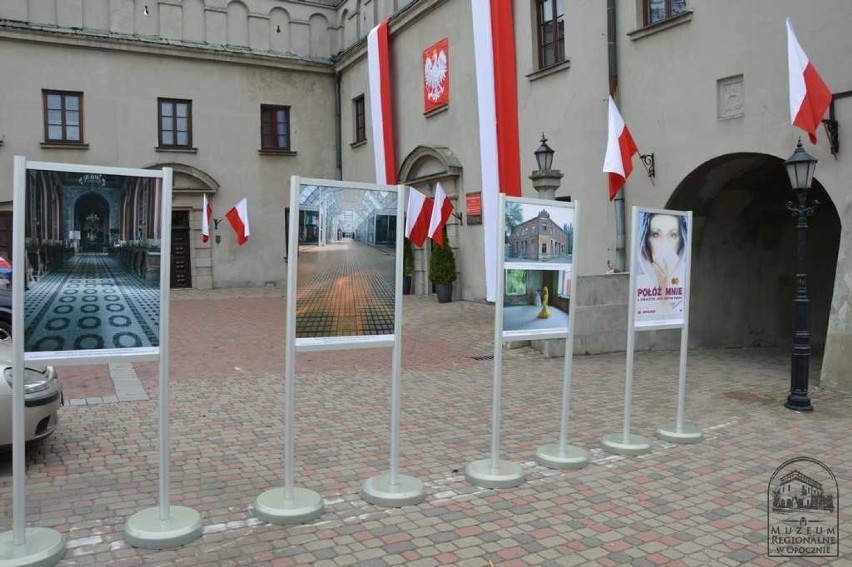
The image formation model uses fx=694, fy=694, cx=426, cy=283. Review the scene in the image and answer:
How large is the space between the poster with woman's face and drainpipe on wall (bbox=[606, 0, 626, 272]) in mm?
5470

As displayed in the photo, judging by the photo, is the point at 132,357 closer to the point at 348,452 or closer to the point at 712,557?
the point at 348,452

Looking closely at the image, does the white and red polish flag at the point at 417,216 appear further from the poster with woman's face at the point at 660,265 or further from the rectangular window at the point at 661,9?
the poster with woman's face at the point at 660,265

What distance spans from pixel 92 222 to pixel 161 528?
6.19ft

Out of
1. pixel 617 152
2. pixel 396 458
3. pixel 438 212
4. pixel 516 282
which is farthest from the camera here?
pixel 438 212

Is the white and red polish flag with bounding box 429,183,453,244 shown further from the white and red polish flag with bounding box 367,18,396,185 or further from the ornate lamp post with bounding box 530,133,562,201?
the white and red polish flag with bounding box 367,18,396,185

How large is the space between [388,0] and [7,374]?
1880cm

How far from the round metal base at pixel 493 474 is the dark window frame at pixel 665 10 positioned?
28.3 ft

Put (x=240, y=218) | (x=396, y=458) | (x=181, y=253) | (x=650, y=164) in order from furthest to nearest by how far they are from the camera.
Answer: (x=181, y=253), (x=240, y=218), (x=650, y=164), (x=396, y=458)

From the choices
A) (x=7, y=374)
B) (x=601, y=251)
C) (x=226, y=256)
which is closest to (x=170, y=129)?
(x=226, y=256)

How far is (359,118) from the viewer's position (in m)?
24.0

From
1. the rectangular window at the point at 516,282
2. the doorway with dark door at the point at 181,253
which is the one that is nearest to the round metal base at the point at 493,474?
the rectangular window at the point at 516,282

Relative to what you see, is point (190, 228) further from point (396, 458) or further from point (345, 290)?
point (396, 458)

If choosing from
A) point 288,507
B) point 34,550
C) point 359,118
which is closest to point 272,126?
point 359,118

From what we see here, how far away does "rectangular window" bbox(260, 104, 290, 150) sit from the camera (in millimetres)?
24172
